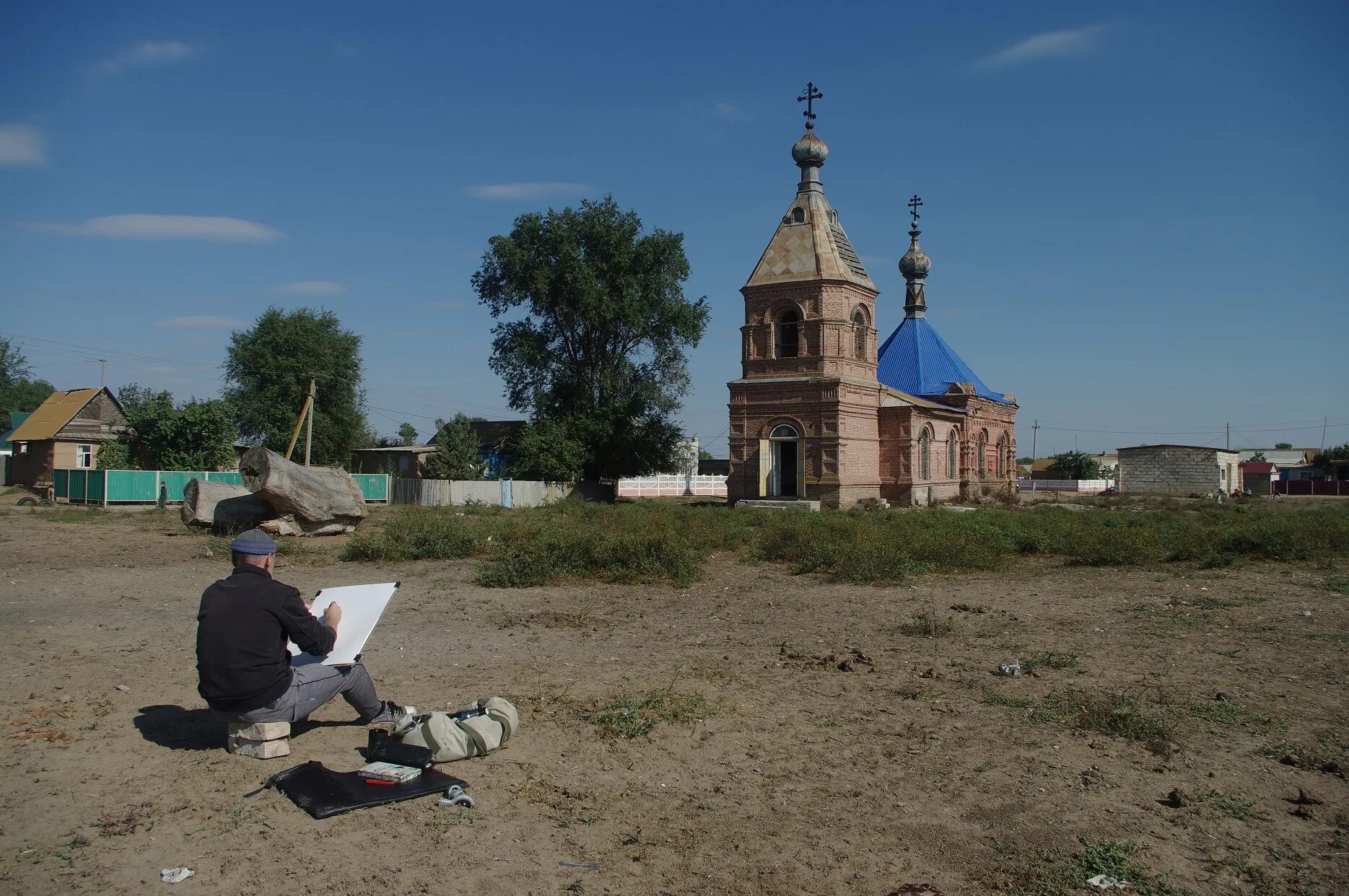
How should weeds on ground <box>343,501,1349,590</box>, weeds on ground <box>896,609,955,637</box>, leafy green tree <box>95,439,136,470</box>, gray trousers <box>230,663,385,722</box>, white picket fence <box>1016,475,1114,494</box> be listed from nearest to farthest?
gray trousers <box>230,663,385,722</box> → weeds on ground <box>896,609,955,637</box> → weeds on ground <box>343,501,1349,590</box> → leafy green tree <box>95,439,136,470</box> → white picket fence <box>1016,475,1114,494</box>

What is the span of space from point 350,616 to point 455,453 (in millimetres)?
31400

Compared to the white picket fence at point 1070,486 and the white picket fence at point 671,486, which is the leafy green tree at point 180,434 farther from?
the white picket fence at point 1070,486

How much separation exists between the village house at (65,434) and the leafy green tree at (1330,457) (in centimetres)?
7346

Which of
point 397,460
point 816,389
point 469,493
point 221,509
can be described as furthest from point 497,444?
point 221,509

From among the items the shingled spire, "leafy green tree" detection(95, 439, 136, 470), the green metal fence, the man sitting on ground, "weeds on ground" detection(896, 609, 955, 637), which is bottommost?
"weeds on ground" detection(896, 609, 955, 637)

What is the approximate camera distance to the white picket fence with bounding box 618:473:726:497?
149ft

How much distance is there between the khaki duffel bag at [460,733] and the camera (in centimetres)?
498

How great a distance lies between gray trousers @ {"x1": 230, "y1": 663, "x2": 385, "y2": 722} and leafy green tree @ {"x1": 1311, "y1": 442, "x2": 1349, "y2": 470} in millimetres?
74863

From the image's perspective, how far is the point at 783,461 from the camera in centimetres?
Answer: 2812

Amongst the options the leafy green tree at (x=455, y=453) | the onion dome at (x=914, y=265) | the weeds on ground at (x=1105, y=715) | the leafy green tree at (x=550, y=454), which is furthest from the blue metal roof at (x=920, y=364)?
the weeds on ground at (x=1105, y=715)

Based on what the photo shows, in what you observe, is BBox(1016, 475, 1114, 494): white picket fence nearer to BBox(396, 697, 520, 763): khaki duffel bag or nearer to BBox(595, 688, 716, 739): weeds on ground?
BBox(595, 688, 716, 739): weeds on ground

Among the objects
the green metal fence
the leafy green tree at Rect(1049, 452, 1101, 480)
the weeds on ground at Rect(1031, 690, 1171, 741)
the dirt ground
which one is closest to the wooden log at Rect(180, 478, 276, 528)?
the dirt ground

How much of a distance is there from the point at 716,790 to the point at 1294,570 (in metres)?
11.8

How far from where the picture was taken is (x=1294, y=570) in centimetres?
1286
